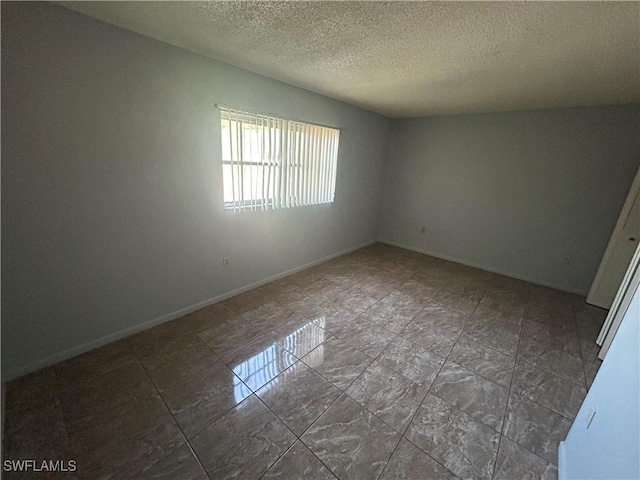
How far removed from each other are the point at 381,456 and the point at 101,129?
2.65 meters

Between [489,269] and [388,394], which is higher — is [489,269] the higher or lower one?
the higher one

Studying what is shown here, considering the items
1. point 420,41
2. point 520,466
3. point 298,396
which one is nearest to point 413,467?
point 520,466

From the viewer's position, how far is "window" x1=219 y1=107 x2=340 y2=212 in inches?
95.3

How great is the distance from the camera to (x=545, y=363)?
82.5 inches

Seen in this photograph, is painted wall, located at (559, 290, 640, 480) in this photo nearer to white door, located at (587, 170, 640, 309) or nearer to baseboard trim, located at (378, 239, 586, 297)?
white door, located at (587, 170, 640, 309)

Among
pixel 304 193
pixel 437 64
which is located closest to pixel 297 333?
pixel 304 193

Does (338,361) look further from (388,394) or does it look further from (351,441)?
(351,441)

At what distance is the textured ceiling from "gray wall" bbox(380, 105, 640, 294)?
577 millimetres

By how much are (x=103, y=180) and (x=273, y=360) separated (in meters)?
1.80

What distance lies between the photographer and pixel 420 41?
1.61 metres

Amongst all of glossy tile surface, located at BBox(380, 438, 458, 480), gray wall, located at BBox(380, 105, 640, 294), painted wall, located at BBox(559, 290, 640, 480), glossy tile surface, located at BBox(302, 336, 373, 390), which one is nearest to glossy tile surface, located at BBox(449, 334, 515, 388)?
painted wall, located at BBox(559, 290, 640, 480)

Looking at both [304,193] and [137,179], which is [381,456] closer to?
[137,179]

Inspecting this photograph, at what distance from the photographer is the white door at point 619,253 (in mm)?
2791

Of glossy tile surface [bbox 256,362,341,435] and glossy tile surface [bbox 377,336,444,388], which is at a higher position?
glossy tile surface [bbox 377,336,444,388]
